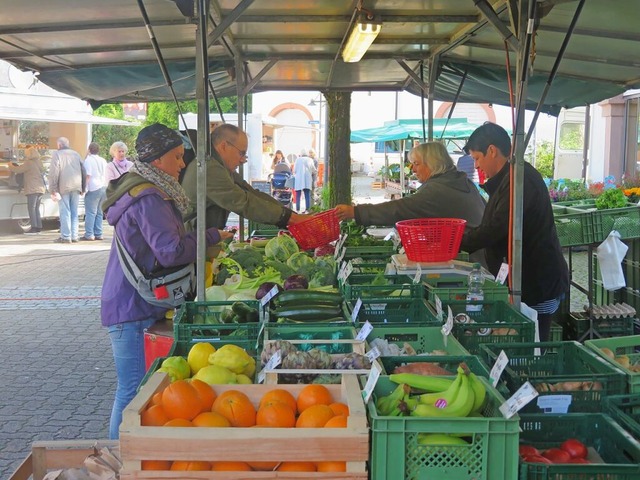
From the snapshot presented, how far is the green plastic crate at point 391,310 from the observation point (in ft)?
13.6

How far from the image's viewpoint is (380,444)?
228cm

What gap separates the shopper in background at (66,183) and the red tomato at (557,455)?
1475 centimetres

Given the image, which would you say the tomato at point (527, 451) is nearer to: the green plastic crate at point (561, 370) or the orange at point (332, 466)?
the green plastic crate at point (561, 370)

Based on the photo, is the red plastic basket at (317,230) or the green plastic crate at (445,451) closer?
the green plastic crate at (445,451)

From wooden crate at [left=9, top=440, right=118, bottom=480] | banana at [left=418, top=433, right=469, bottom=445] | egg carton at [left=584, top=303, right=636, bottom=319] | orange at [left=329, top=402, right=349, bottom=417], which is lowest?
egg carton at [left=584, top=303, right=636, bottom=319]

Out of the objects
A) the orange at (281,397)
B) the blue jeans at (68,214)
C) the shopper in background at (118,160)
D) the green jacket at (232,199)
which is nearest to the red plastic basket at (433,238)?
the green jacket at (232,199)

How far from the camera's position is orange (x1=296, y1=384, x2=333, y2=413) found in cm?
256

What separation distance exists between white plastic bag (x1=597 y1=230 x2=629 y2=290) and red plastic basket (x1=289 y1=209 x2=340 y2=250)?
112 inches

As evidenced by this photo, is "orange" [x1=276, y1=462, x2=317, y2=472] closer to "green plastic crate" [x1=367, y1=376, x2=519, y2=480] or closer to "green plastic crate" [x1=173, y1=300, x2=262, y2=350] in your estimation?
"green plastic crate" [x1=367, y1=376, x2=519, y2=480]

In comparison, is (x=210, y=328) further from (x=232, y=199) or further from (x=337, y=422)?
(x=232, y=199)

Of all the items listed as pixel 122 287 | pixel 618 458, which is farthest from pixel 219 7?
pixel 618 458

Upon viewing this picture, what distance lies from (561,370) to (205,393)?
1629 mm

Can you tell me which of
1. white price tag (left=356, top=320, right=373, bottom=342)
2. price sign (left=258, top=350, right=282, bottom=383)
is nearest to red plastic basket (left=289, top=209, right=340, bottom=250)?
white price tag (left=356, top=320, right=373, bottom=342)

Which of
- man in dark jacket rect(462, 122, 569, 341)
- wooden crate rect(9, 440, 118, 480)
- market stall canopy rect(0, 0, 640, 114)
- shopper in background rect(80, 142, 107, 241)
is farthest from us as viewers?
shopper in background rect(80, 142, 107, 241)
